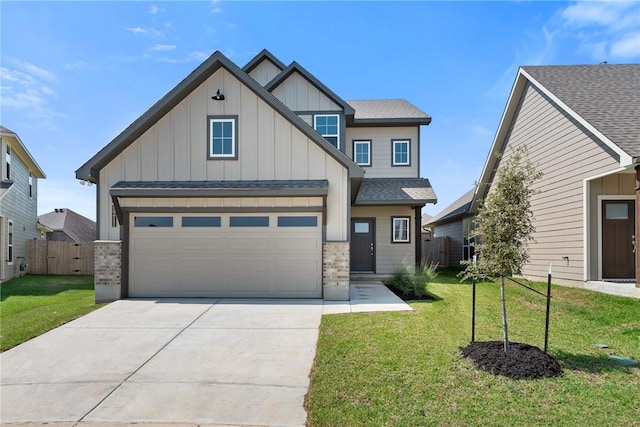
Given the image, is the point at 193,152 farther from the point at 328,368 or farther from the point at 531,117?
the point at 531,117

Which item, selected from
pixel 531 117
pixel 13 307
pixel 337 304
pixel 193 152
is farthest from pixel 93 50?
pixel 531 117

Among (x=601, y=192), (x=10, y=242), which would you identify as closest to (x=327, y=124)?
(x=601, y=192)

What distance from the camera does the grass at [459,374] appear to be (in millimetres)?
4086

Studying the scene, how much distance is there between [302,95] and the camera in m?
15.1

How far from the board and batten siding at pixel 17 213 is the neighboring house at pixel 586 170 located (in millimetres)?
18064

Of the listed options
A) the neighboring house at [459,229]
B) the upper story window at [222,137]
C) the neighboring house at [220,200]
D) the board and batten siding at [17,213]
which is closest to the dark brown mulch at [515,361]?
the neighboring house at [220,200]

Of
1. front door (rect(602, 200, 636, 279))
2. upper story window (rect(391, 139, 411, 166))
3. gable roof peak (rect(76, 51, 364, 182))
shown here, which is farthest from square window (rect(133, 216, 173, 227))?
front door (rect(602, 200, 636, 279))

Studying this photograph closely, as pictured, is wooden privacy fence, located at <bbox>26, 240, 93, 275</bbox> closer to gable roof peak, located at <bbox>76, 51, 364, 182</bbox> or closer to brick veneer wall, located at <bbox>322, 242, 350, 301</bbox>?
gable roof peak, located at <bbox>76, 51, 364, 182</bbox>

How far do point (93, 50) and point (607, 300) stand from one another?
1402cm

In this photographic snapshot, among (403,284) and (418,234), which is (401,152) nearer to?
(418,234)

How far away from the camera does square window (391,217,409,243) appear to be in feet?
52.4

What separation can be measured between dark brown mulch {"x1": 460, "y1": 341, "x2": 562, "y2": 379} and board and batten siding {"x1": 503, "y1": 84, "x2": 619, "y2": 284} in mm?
5722

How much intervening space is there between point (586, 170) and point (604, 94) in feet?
9.35

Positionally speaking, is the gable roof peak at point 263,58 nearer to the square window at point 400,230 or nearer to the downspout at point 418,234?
the square window at point 400,230
